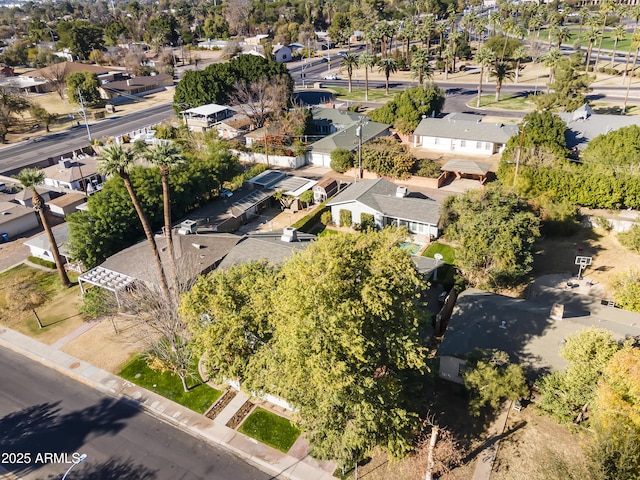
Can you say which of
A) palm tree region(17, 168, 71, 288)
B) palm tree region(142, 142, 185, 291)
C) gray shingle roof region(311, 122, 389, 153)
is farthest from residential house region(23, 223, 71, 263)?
gray shingle roof region(311, 122, 389, 153)

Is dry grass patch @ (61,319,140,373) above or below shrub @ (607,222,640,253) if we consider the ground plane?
below

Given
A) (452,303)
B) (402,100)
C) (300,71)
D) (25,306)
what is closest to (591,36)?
(402,100)

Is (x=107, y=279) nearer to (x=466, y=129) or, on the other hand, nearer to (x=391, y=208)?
(x=391, y=208)

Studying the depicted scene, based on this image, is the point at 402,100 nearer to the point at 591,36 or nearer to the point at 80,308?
the point at 591,36

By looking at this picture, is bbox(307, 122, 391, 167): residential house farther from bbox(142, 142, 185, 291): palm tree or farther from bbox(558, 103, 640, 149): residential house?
bbox(142, 142, 185, 291): palm tree

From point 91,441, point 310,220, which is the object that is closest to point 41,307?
point 91,441

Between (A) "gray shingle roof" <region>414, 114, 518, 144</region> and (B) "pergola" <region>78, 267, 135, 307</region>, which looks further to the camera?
(A) "gray shingle roof" <region>414, 114, 518, 144</region>
